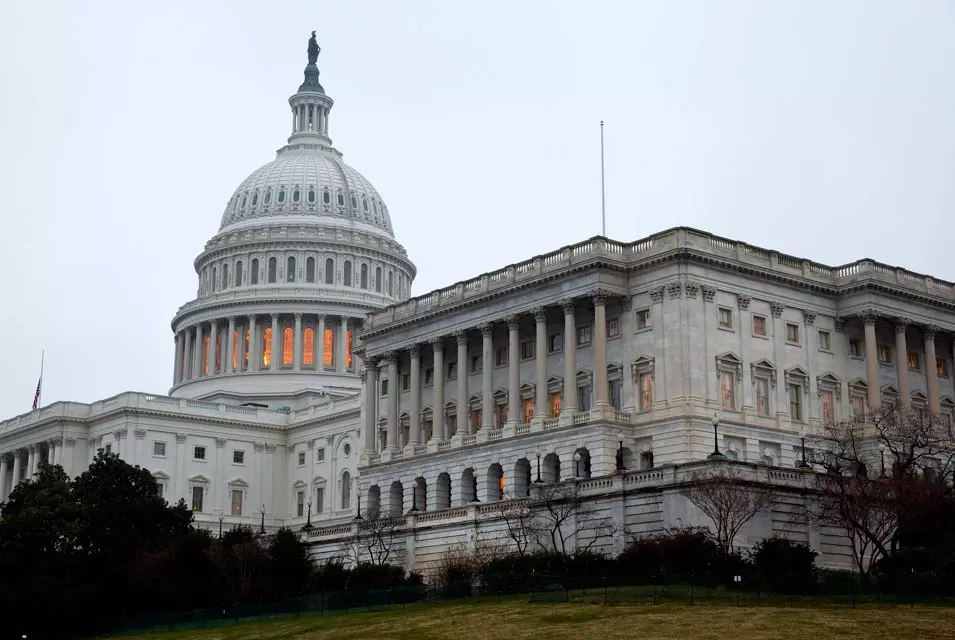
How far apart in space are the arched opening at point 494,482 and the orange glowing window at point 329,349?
6670 centimetres

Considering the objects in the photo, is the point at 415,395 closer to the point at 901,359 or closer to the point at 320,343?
the point at 901,359

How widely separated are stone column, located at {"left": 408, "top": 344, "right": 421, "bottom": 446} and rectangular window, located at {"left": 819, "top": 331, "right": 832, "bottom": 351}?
2944cm

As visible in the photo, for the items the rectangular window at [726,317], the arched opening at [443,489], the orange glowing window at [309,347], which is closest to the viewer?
the rectangular window at [726,317]

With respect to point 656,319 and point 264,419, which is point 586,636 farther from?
point 264,419

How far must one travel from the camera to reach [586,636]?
192 ft

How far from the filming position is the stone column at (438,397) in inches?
4461

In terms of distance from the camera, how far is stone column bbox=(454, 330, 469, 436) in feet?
365

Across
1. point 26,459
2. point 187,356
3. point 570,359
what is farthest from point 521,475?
point 187,356

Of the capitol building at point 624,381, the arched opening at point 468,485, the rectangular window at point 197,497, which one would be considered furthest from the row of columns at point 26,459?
the arched opening at point 468,485

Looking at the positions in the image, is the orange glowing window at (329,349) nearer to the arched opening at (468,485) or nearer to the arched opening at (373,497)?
the arched opening at (373,497)

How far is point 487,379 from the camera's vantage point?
360ft

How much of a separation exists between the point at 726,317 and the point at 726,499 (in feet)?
81.3

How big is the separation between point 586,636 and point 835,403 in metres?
50.6

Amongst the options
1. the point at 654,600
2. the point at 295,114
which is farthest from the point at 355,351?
the point at 295,114
